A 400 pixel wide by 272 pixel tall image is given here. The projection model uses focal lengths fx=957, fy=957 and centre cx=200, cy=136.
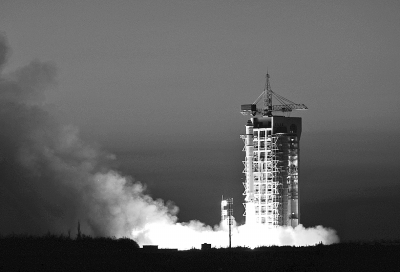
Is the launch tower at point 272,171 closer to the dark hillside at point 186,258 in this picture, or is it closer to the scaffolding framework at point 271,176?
the scaffolding framework at point 271,176

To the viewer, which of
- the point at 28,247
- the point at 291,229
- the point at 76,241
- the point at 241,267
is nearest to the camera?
the point at 241,267

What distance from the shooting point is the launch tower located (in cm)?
13675

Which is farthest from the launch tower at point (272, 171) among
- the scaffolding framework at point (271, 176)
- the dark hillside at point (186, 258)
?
the dark hillside at point (186, 258)

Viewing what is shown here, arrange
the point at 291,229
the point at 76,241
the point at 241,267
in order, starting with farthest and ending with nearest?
the point at 291,229 → the point at 76,241 → the point at 241,267

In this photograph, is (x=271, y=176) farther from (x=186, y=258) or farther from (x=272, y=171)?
(x=186, y=258)

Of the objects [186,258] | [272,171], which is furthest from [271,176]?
[186,258]

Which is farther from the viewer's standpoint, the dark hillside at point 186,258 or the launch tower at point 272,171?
the launch tower at point 272,171

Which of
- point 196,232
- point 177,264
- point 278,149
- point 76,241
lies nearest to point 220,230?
point 196,232

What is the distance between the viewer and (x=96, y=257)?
90.4m

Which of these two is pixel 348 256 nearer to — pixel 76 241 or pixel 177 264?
pixel 177 264

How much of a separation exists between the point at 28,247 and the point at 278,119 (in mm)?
54653

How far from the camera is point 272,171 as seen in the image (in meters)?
136

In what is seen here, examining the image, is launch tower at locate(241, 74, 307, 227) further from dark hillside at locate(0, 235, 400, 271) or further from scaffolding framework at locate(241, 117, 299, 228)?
dark hillside at locate(0, 235, 400, 271)

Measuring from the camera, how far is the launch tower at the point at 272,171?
136750 mm
